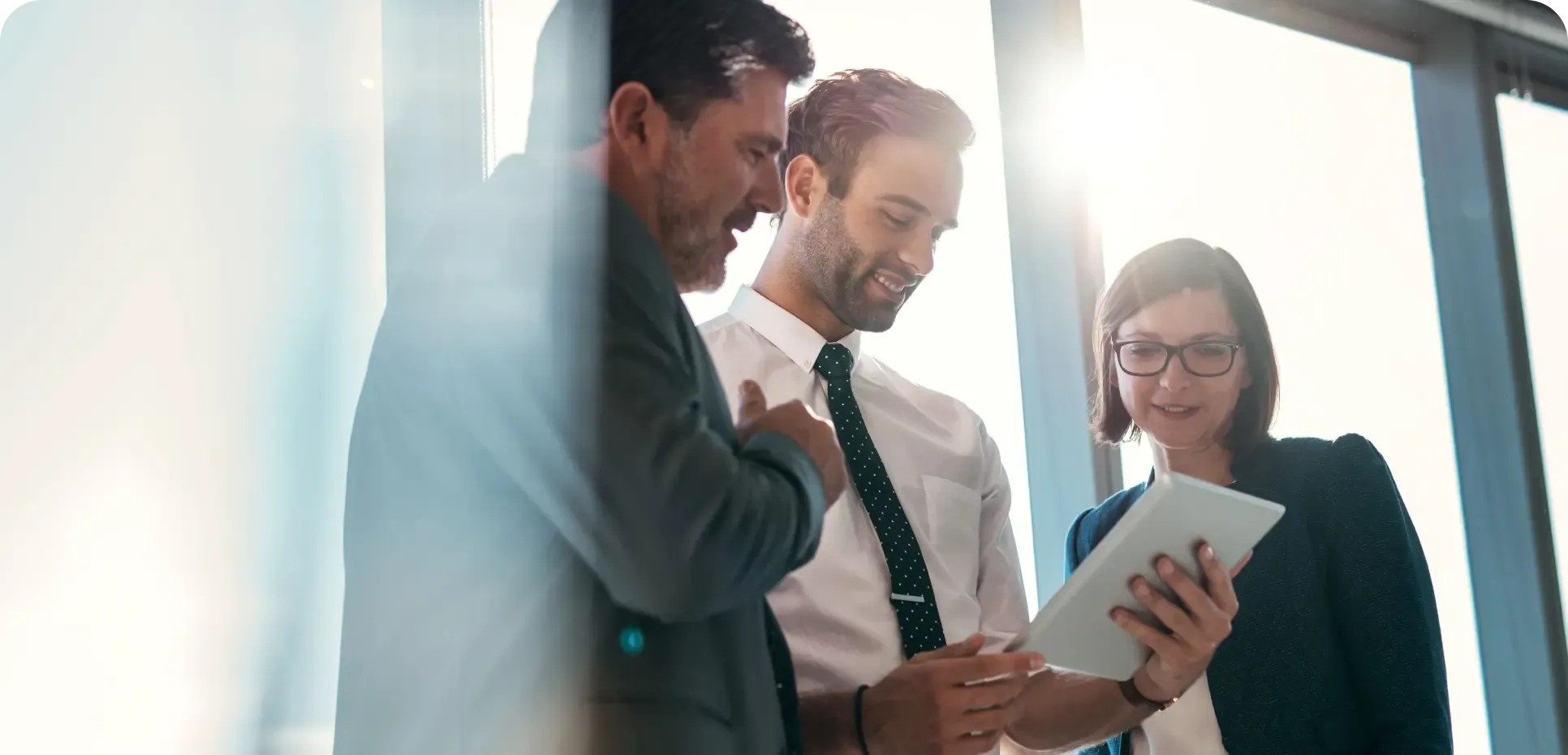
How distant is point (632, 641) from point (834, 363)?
72 centimetres

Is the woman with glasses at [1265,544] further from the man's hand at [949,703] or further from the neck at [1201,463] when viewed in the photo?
the man's hand at [949,703]

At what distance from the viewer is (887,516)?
1.58 m

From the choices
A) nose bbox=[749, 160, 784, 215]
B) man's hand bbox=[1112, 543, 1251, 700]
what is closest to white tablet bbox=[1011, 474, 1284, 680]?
man's hand bbox=[1112, 543, 1251, 700]

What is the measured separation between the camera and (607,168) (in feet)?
3.77

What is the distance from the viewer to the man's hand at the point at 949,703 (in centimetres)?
125

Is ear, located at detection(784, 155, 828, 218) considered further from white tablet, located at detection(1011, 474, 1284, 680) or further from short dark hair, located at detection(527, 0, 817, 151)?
white tablet, located at detection(1011, 474, 1284, 680)

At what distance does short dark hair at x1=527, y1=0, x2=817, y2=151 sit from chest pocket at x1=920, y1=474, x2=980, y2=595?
627 millimetres

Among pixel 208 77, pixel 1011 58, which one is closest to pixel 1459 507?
pixel 1011 58

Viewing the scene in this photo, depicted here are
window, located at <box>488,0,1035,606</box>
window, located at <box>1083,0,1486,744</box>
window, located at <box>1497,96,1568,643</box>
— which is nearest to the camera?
window, located at <box>488,0,1035,606</box>

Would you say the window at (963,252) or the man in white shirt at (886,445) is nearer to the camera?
the man in white shirt at (886,445)

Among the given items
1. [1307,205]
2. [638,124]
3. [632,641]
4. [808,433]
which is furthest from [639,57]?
[1307,205]

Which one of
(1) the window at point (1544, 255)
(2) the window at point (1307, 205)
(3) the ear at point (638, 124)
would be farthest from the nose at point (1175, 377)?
(1) the window at point (1544, 255)

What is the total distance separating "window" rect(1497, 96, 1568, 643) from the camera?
10.0 ft

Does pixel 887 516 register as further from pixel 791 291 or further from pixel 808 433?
pixel 808 433
